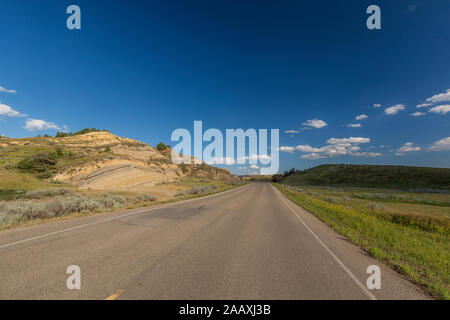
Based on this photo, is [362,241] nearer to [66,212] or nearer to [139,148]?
[66,212]

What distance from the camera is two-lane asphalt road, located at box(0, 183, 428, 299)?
3.23 meters

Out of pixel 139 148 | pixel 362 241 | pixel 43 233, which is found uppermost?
pixel 139 148

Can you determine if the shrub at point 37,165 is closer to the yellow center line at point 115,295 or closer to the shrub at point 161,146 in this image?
the yellow center line at point 115,295

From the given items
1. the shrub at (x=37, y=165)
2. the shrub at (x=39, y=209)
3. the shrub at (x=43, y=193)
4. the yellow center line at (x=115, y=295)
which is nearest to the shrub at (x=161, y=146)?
the shrub at (x=37, y=165)

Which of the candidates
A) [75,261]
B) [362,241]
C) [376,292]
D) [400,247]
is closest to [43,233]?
[75,261]

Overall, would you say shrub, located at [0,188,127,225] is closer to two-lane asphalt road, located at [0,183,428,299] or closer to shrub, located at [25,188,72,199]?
two-lane asphalt road, located at [0,183,428,299]

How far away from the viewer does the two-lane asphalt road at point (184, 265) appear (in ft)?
10.6

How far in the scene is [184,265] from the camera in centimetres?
426

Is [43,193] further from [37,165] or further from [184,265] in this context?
[37,165]

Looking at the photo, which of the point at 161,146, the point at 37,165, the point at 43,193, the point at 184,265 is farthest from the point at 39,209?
the point at 161,146

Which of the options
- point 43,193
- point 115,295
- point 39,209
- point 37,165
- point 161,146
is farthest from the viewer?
point 161,146

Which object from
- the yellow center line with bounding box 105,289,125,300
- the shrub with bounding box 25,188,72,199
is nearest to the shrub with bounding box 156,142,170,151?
the shrub with bounding box 25,188,72,199

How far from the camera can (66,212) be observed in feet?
34.0
